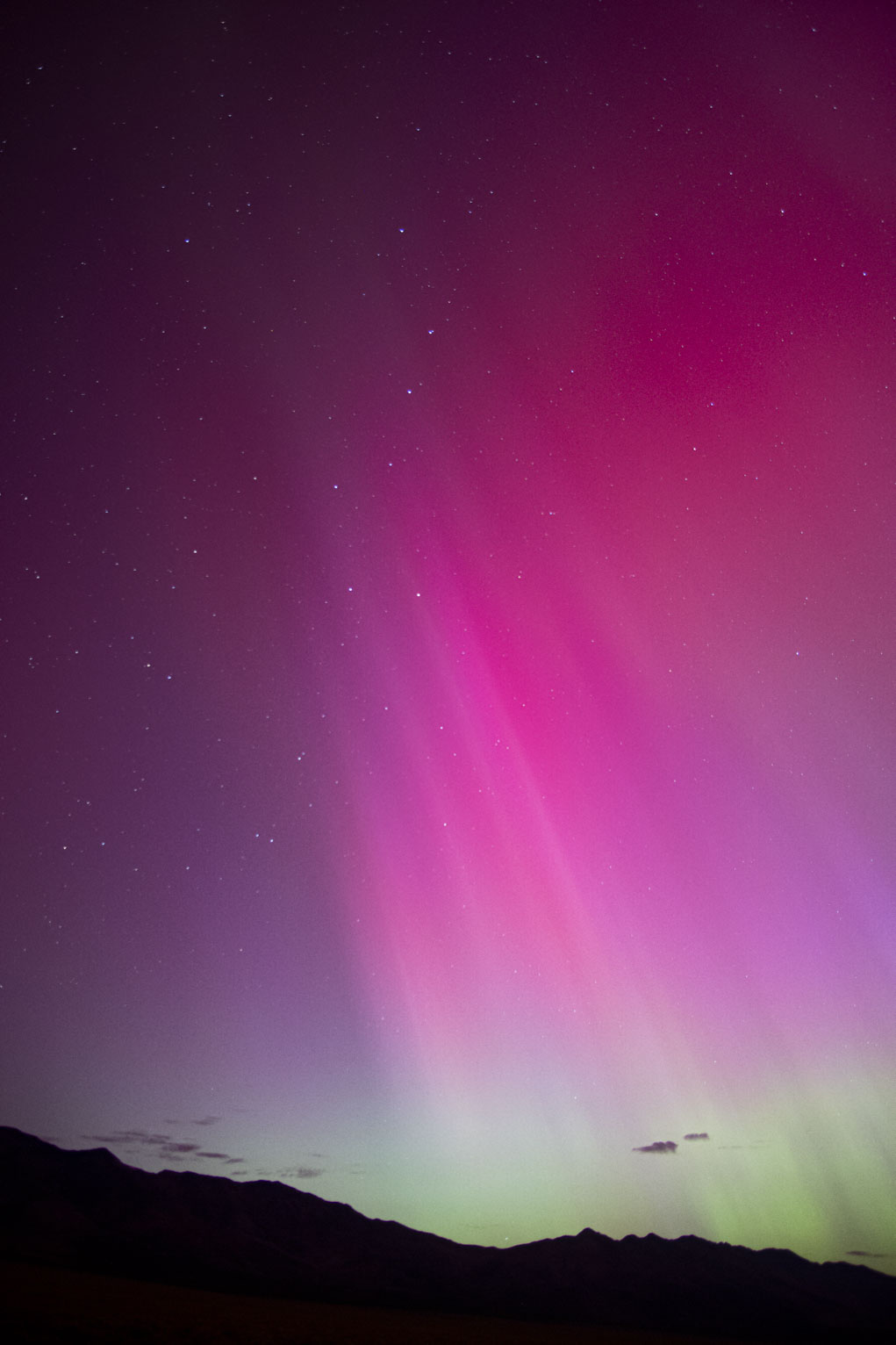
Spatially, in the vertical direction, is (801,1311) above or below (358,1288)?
below

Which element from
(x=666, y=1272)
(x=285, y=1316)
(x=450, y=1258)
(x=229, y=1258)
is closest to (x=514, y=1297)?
(x=450, y=1258)

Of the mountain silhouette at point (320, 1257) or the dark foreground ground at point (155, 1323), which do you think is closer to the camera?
the dark foreground ground at point (155, 1323)

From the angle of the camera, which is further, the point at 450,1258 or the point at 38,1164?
the point at 450,1258

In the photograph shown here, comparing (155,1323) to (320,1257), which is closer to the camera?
(155,1323)

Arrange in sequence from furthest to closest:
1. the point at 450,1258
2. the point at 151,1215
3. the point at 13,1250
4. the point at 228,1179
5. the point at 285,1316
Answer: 1. the point at 228,1179
2. the point at 450,1258
3. the point at 151,1215
4. the point at 13,1250
5. the point at 285,1316

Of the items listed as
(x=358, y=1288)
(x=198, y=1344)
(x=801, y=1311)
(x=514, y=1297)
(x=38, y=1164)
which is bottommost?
(x=801, y=1311)

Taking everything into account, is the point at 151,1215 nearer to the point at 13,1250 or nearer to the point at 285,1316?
the point at 13,1250

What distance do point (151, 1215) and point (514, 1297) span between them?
65.0 meters

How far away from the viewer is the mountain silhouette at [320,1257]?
10319 centimetres

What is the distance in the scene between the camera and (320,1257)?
497 ft

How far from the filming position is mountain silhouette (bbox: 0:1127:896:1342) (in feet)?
339

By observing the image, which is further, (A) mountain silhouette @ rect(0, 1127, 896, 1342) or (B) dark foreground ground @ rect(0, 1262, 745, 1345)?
(A) mountain silhouette @ rect(0, 1127, 896, 1342)

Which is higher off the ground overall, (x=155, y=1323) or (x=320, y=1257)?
(x=155, y=1323)

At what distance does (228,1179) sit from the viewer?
170750 millimetres
